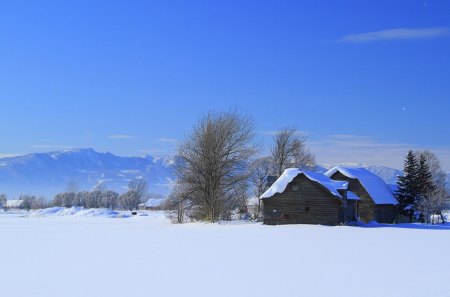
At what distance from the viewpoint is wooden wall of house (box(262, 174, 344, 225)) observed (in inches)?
2041

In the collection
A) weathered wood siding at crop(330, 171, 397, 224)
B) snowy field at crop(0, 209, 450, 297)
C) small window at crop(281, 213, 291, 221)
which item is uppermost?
weathered wood siding at crop(330, 171, 397, 224)

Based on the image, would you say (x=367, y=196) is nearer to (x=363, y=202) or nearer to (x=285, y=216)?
(x=363, y=202)

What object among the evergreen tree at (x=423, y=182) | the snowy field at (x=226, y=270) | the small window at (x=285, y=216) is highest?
the evergreen tree at (x=423, y=182)

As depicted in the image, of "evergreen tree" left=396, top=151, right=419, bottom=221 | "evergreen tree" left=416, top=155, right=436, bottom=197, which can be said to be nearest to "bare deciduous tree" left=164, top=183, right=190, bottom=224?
"evergreen tree" left=396, top=151, right=419, bottom=221

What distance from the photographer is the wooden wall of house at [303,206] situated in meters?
51.8

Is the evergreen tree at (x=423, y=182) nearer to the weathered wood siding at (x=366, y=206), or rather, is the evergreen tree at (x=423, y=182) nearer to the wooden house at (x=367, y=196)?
the wooden house at (x=367, y=196)

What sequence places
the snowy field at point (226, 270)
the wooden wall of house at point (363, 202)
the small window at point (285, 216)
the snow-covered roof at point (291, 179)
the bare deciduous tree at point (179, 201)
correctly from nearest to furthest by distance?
the snowy field at point (226, 270)
the snow-covered roof at point (291, 179)
the small window at point (285, 216)
the bare deciduous tree at point (179, 201)
the wooden wall of house at point (363, 202)

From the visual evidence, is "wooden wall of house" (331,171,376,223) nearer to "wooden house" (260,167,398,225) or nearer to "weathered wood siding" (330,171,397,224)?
"weathered wood siding" (330,171,397,224)

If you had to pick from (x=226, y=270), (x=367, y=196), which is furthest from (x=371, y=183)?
(x=226, y=270)

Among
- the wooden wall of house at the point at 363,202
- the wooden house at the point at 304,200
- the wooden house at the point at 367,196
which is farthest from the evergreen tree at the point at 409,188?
the wooden house at the point at 304,200

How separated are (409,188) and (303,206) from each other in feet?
75.9

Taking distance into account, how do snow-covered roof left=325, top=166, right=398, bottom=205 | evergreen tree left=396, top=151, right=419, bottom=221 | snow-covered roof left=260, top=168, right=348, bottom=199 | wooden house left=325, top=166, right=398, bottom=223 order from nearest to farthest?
1. snow-covered roof left=260, top=168, right=348, bottom=199
2. wooden house left=325, top=166, right=398, bottom=223
3. snow-covered roof left=325, top=166, right=398, bottom=205
4. evergreen tree left=396, top=151, right=419, bottom=221

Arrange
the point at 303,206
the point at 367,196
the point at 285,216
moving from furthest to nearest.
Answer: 1. the point at 367,196
2. the point at 285,216
3. the point at 303,206

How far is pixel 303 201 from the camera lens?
52531mm
